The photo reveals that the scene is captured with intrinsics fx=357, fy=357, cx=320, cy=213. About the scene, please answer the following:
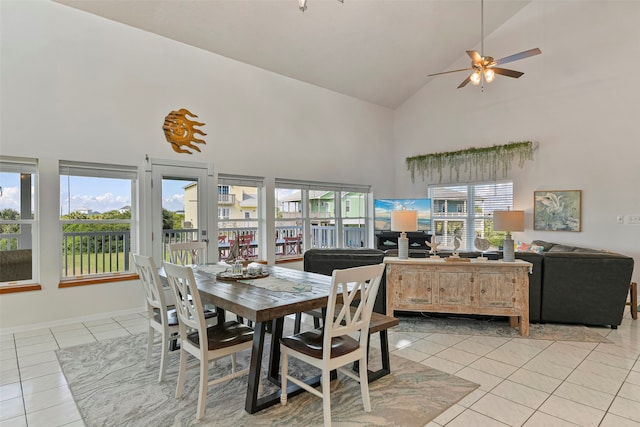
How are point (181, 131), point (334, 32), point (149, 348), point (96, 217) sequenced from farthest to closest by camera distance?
point (334, 32)
point (181, 131)
point (96, 217)
point (149, 348)

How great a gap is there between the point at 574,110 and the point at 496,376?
5129 millimetres

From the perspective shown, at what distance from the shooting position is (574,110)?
5.89m

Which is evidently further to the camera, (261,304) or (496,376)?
(496,376)

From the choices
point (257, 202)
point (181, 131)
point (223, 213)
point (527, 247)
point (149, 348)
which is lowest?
point (149, 348)

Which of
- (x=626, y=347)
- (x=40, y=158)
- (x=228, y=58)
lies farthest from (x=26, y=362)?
(x=626, y=347)

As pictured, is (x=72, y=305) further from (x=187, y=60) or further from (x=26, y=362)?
(x=187, y=60)

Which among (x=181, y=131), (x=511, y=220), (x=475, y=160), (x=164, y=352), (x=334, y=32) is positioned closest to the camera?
(x=164, y=352)

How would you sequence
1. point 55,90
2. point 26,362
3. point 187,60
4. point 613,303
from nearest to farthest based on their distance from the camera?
point 26,362 < point 613,303 < point 55,90 < point 187,60

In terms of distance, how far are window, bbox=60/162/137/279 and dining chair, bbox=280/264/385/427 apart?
135 inches

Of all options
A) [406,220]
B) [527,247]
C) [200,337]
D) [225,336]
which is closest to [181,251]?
[225,336]

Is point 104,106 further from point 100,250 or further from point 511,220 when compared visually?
point 511,220

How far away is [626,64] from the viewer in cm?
542

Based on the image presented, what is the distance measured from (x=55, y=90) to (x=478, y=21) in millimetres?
6547

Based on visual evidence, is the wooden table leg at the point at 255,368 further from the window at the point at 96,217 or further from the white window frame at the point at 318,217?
the white window frame at the point at 318,217
